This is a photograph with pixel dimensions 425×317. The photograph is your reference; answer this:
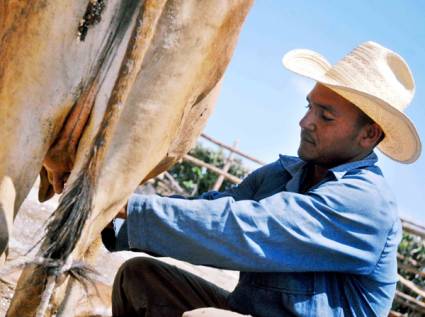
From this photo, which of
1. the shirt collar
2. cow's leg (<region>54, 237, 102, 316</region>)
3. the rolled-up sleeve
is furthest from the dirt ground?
the shirt collar

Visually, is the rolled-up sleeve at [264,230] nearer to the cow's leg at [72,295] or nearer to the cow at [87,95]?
Result: the cow at [87,95]

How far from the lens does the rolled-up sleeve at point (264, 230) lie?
1720 millimetres

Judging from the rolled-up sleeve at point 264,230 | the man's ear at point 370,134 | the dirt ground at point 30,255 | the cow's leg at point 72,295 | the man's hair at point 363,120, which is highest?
the man's hair at point 363,120

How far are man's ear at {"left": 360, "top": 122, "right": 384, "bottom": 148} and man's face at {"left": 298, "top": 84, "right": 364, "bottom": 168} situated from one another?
1.2 inches

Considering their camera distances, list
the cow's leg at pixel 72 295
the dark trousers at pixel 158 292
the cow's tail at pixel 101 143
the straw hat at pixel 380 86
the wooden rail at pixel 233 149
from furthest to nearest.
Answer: the wooden rail at pixel 233 149 < the dark trousers at pixel 158 292 < the straw hat at pixel 380 86 < the cow's leg at pixel 72 295 < the cow's tail at pixel 101 143

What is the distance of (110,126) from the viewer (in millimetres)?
1470

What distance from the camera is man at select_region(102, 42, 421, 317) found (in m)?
1.74

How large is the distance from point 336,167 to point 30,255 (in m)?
1.02

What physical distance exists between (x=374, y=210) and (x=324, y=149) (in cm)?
33

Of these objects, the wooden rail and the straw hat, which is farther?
the wooden rail

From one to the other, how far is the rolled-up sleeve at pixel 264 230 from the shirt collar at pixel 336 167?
137 millimetres

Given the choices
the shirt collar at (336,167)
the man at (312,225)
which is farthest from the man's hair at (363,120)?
the shirt collar at (336,167)

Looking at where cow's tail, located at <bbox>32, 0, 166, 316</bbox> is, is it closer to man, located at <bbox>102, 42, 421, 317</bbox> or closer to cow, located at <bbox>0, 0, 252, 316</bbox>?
cow, located at <bbox>0, 0, 252, 316</bbox>

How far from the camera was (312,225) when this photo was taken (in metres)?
1.77
